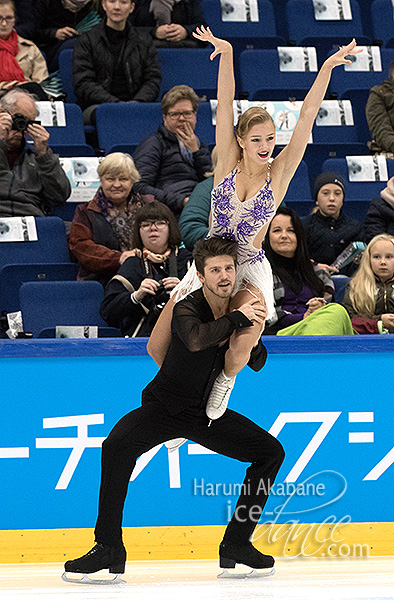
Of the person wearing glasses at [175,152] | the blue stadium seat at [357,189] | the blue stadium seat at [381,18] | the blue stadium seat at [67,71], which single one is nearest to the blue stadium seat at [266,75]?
the blue stadium seat at [357,189]

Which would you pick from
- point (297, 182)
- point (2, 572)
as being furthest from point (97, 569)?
point (297, 182)

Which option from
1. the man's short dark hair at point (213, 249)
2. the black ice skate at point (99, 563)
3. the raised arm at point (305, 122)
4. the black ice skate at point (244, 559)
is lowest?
the black ice skate at point (244, 559)

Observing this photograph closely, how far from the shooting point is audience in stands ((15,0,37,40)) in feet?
23.8

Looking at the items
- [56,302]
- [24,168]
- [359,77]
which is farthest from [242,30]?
[56,302]

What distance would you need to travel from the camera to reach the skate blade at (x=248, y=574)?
3.56 metres

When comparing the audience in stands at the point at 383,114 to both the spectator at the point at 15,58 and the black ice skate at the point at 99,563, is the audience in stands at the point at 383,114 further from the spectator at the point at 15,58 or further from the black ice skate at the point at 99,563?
the black ice skate at the point at 99,563

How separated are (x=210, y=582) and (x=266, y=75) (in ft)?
16.5

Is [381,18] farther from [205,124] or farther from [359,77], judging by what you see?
[205,124]

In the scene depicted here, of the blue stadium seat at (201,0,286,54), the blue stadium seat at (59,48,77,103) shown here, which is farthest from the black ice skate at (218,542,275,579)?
the blue stadium seat at (201,0,286,54)

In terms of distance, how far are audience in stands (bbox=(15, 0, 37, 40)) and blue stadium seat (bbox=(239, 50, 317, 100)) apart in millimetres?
1734

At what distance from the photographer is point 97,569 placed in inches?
134

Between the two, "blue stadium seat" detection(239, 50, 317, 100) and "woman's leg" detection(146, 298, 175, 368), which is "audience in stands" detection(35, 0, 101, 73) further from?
"woman's leg" detection(146, 298, 175, 368)

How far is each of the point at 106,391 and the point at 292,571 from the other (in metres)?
1.08

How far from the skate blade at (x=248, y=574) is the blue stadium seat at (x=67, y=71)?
4452mm
